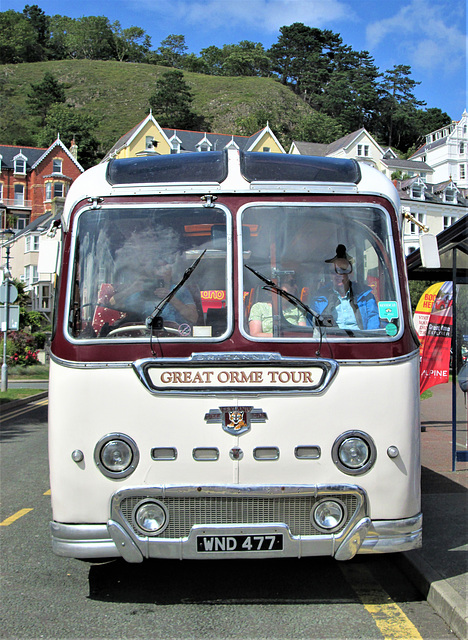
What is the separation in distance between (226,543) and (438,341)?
278 inches

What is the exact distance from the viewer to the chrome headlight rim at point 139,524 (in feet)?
13.1

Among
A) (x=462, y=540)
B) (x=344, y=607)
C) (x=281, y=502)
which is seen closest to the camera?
(x=281, y=502)

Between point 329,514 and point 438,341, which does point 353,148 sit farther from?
point 329,514

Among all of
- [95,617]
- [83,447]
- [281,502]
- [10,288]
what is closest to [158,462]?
[83,447]

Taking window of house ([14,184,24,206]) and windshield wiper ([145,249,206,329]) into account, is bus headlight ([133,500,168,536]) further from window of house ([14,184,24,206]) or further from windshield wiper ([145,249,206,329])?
window of house ([14,184,24,206])

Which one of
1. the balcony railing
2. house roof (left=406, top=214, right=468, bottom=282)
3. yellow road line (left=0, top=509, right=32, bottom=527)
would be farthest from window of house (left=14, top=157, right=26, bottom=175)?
yellow road line (left=0, top=509, right=32, bottom=527)

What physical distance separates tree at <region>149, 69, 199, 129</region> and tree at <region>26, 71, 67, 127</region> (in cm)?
1551

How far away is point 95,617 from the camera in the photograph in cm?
425

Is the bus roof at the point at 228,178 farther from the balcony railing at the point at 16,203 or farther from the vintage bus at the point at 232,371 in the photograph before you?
the balcony railing at the point at 16,203

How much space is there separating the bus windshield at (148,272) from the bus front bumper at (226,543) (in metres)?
1.20

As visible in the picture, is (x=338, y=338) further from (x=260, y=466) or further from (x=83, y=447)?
(x=83, y=447)

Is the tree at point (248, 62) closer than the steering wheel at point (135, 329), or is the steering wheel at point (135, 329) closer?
the steering wheel at point (135, 329)

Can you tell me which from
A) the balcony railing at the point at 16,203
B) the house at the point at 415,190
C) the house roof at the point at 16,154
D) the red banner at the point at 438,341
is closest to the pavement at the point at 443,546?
the red banner at the point at 438,341

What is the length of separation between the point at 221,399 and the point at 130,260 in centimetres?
115
